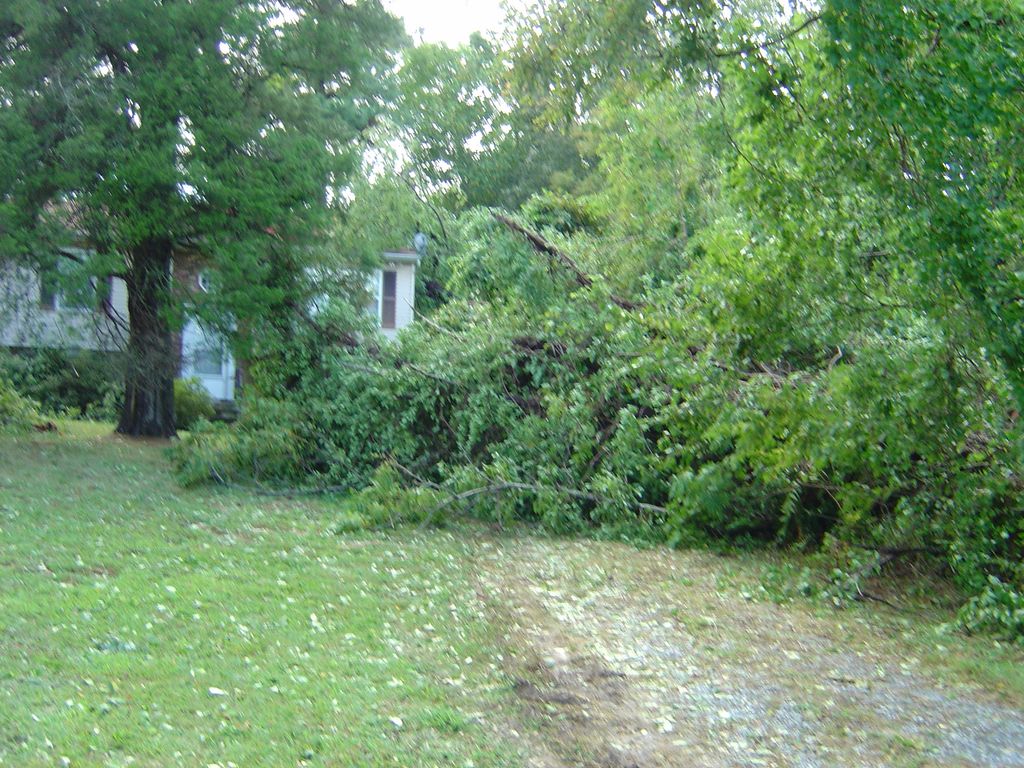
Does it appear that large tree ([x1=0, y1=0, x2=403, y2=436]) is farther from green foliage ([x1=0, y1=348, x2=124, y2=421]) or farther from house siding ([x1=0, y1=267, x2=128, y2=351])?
green foliage ([x1=0, y1=348, x2=124, y2=421])

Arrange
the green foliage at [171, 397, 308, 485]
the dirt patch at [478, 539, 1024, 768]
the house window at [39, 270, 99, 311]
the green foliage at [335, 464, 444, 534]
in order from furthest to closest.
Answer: the house window at [39, 270, 99, 311] → the green foliage at [171, 397, 308, 485] → the green foliage at [335, 464, 444, 534] → the dirt patch at [478, 539, 1024, 768]

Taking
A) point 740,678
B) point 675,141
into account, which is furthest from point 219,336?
point 740,678

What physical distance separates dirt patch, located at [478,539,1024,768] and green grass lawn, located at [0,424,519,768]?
0.41m

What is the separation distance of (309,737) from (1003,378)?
4921 mm

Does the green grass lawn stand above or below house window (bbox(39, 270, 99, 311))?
below

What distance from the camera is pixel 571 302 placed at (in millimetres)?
14586

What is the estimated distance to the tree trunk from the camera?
1980cm

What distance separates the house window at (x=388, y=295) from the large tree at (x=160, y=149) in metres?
12.0

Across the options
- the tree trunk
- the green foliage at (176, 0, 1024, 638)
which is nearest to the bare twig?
the green foliage at (176, 0, 1024, 638)

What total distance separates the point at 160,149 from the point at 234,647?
13085mm

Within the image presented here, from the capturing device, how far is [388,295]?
32.1m

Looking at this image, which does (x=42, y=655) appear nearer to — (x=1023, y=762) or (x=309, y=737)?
(x=309, y=737)

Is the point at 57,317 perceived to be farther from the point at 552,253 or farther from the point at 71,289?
the point at 552,253

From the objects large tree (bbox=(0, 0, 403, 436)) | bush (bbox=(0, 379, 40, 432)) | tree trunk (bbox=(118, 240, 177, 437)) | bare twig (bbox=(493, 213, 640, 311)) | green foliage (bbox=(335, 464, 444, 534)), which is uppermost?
large tree (bbox=(0, 0, 403, 436))
